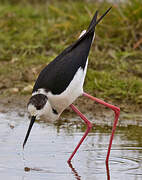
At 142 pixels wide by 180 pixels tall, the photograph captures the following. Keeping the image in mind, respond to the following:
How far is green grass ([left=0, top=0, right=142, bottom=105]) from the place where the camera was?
6547mm

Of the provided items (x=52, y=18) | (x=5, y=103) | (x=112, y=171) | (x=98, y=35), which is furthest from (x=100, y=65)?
(x=112, y=171)

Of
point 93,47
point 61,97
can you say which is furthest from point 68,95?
point 93,47

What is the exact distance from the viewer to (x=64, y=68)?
4.85 m

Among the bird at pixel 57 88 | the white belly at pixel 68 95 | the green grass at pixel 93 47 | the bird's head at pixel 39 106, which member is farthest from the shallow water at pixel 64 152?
the green grass at pixel 93 47

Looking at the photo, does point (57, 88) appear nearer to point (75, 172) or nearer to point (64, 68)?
point (64, 68)

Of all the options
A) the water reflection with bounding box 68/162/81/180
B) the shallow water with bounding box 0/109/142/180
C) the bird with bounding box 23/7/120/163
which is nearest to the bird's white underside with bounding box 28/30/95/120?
the bird with bounding box 23/7/120/163

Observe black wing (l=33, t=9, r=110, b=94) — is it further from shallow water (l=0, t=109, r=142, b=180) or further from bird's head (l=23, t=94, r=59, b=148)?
shallow water (l=0, t=109, r=142, b=180)

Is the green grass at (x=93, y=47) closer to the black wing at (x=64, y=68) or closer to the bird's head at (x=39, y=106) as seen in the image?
the black wing at (x=64, y=68)

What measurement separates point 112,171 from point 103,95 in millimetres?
2192

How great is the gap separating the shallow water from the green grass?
0.87 m

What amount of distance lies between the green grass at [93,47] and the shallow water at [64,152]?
870 mm

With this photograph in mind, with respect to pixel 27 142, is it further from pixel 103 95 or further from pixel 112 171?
pixel 103 95

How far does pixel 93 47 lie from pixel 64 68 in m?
2.99

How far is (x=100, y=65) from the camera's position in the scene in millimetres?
7238
